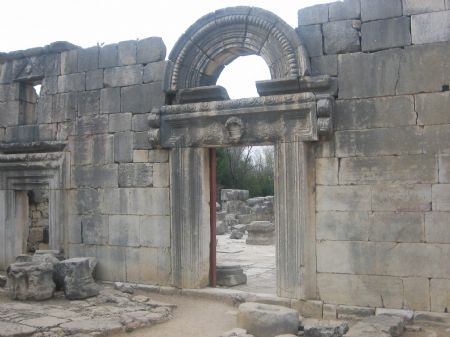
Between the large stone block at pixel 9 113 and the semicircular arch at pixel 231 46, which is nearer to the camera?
the semicircular arch at pixel 231 46

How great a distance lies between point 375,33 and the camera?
6.71m

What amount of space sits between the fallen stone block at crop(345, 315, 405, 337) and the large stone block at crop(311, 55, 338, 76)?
3.29m

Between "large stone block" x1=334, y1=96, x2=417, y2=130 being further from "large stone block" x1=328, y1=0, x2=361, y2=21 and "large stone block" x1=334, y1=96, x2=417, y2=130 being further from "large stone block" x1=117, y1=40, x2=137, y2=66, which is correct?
"large stone block" x1=117, y1=40, x2=137, y2=66

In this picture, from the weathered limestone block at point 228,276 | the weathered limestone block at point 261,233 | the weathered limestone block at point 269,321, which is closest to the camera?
the weathered limestone block at point 269,321

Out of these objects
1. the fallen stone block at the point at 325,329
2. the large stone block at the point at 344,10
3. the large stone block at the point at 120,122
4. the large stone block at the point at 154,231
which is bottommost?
the fallen stone block at the point at 325,329

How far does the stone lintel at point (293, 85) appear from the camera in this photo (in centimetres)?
690

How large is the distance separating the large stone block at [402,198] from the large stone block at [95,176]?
4.40 metres

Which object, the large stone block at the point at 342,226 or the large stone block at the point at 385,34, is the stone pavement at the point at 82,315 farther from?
the large stone block at the point at 385,34

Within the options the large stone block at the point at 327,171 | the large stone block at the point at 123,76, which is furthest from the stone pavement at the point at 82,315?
the large stone block at the point at 123,76

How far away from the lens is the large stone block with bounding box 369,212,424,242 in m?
6.36

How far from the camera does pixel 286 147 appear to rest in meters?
7.07

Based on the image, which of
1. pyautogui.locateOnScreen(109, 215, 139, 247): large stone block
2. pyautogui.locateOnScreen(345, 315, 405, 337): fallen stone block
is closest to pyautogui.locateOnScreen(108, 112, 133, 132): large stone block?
pyautogui.locateOnScreen(109, 215, 139, 247): large stone block

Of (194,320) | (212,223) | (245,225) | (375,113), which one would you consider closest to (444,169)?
(375,113)

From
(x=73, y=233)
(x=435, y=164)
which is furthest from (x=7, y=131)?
(x=435, y=164)
